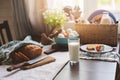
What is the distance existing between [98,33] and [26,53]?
1.95ft

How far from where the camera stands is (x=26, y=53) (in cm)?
134

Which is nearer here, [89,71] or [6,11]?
[89,71]

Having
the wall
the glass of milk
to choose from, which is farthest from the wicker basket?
the wall

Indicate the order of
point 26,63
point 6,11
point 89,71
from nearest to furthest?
point 89,71 → point 26,63 → point 6,11

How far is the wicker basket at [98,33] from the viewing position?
1596 millimetres

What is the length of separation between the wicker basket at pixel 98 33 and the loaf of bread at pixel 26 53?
1.47 ft

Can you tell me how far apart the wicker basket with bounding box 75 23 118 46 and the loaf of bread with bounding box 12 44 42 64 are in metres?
0.45

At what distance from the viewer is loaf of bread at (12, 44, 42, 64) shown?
4.29ft

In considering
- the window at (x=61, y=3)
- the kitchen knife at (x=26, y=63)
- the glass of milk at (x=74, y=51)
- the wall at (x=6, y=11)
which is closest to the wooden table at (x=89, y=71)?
the glass of milk at (x=74, y=51)

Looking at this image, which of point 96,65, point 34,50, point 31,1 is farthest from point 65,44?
point 31,1

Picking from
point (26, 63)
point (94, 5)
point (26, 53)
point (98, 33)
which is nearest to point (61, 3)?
point (94, 5)

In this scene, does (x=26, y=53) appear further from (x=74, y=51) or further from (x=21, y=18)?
(x=21, y=18)

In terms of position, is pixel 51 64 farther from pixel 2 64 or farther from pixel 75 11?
pixel 75 11

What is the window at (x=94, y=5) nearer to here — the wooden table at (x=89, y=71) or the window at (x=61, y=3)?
the window at (x=61, y=3)
